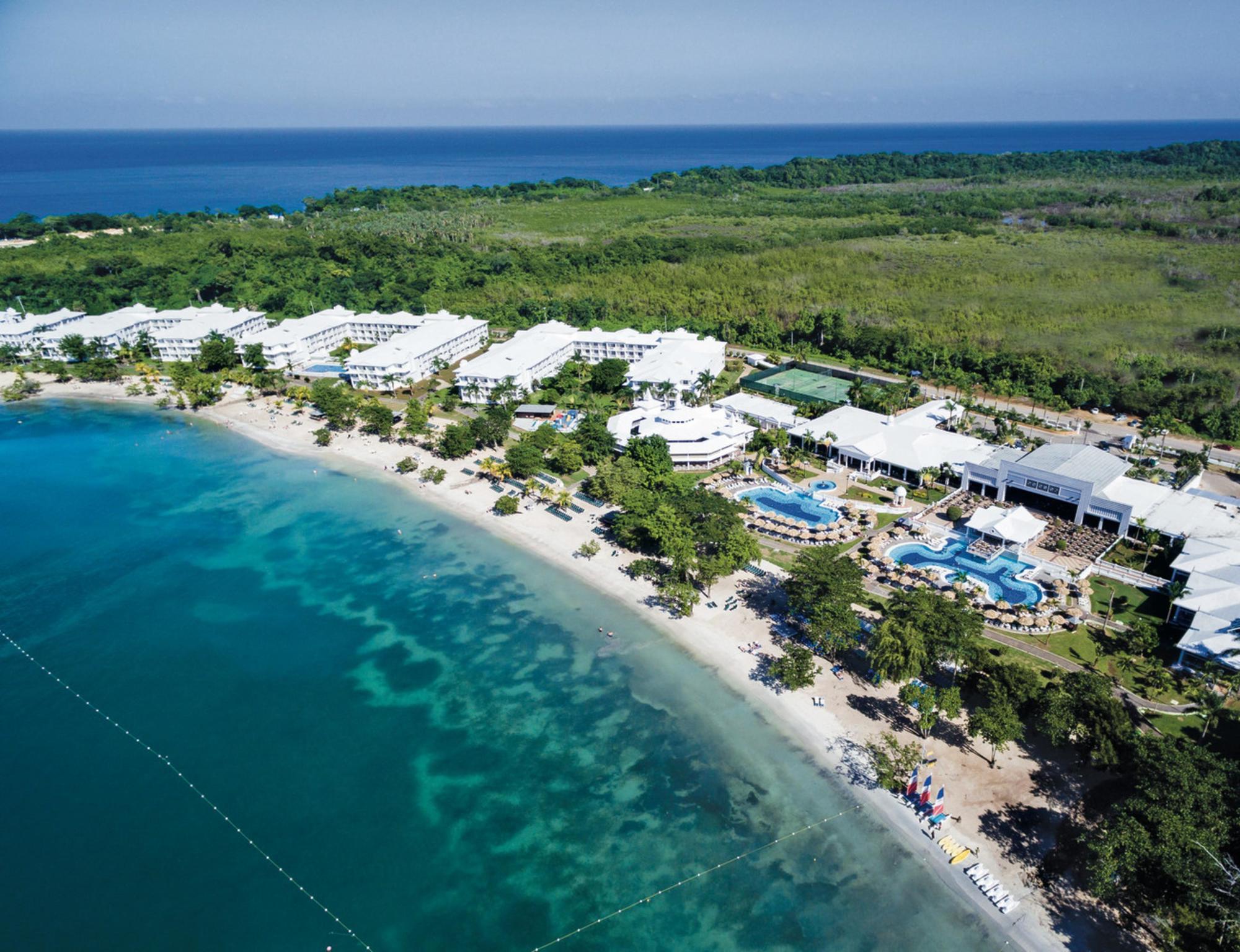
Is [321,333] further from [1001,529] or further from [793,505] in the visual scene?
[1001,529]

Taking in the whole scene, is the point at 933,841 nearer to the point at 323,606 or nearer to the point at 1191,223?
the point at 323,606

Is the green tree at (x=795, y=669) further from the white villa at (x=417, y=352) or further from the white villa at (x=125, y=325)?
the white villa at (x=125, y=325)

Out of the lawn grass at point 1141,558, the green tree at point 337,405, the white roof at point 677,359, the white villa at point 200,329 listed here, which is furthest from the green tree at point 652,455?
the white villa at point 200,329

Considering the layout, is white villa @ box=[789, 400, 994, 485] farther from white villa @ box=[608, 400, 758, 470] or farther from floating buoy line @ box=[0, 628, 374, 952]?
floating buoy line @ box=[0, 628, 374, 952]

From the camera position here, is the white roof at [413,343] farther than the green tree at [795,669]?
Yes

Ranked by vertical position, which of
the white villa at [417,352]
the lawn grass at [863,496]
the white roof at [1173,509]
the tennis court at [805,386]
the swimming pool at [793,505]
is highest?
the white villa at [417,352]

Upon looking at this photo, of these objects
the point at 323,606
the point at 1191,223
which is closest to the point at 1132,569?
the point at 323,606

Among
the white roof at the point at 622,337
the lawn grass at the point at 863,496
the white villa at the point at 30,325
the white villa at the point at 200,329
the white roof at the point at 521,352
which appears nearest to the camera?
the lawn grass at the point at 863,496

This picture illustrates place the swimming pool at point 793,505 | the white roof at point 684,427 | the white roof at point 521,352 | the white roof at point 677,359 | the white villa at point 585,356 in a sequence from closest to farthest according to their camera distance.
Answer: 1. the swimming pool at point 793,505
2. the white roof at point 684,427
3. the white roof at point 677,359
4. the white villa at point 585,356
5. the white roof at point 521,352
